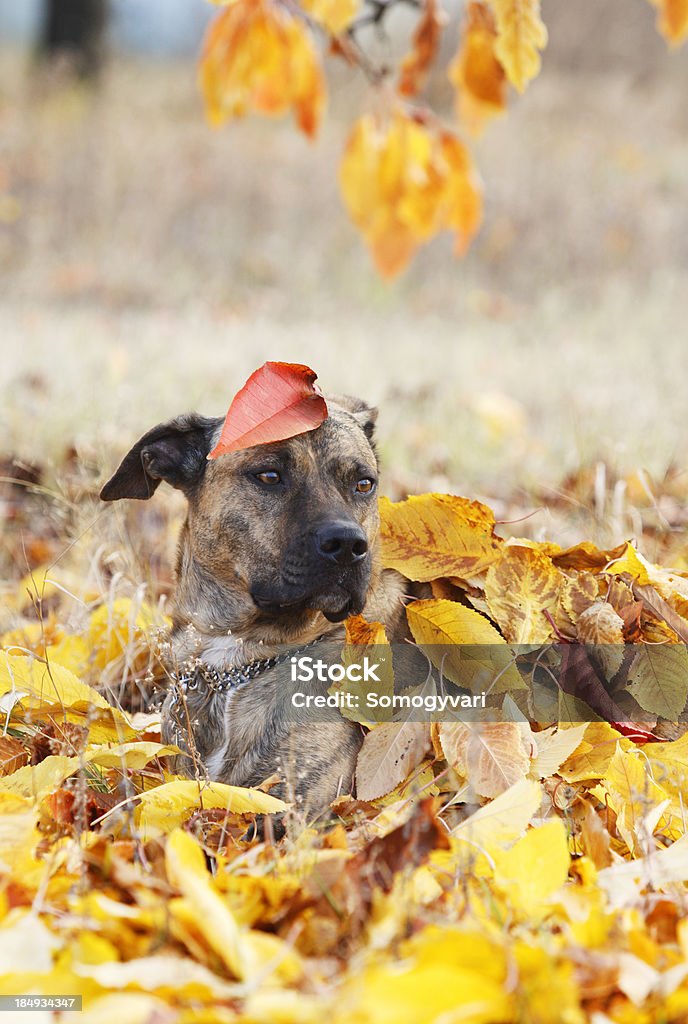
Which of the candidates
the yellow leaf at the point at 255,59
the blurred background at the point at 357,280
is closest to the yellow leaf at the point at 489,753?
the blurred background at the point at 357,280

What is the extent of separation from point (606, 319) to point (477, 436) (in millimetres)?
6373

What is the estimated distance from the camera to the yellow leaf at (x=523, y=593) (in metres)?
2.63

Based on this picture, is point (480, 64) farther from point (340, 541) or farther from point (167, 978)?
point (167, 978)

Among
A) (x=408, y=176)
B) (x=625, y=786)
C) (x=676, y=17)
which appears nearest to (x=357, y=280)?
(x=408, y=176)

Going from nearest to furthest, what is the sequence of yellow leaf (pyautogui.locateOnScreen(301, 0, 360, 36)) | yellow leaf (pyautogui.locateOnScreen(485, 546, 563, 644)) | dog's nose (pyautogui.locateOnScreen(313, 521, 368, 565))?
dog's nose (pyautogui.locateOnScreen(313, 521, 368, 565)) → yellow leaf (pyautogui.locateOnScreen(485, 546, 563, 644)) → yellow leaf (pyautogui.locateOnScreen(301, 0, 360, 36))

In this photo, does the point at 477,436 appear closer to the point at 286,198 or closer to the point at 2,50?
the point at 286,198

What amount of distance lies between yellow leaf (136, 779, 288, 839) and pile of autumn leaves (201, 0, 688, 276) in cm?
229

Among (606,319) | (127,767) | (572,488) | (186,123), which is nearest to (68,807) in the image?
(127,767)

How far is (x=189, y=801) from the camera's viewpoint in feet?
7.35

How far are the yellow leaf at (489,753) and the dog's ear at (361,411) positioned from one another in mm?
Result: 1081

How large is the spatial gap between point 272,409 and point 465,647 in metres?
0.78

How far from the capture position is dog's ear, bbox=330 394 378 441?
10.3 ft

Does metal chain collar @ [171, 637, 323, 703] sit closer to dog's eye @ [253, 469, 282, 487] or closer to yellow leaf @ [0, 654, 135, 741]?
yellow leaf @ [0, 654, 135, 741]

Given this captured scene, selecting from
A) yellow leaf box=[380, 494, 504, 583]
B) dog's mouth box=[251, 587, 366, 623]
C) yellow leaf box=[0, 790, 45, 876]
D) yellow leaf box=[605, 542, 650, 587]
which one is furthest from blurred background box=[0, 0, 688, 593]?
yellow leaf box=[0, 790, 45, 876]
